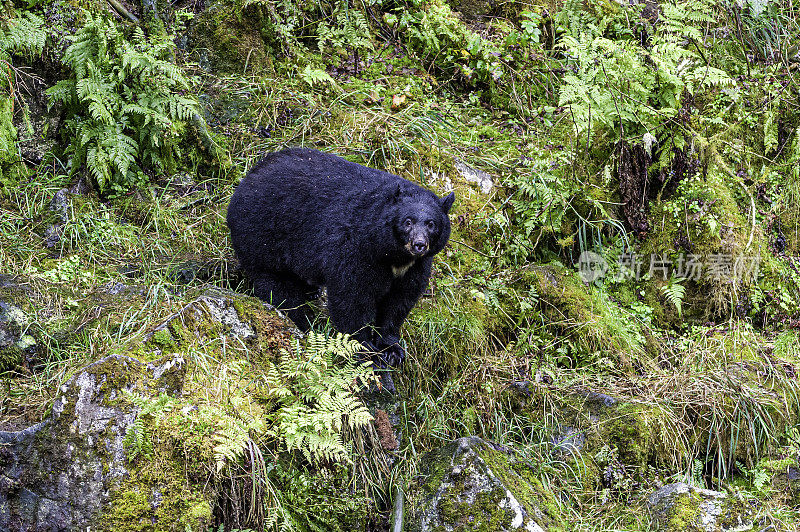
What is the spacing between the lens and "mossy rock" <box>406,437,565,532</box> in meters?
4.81

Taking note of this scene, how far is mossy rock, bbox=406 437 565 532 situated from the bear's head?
157 cm

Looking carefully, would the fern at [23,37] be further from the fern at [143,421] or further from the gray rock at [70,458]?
the fern at [143,421]

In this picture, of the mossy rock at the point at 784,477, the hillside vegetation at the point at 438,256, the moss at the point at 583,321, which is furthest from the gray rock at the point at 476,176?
the mossy rock at the point at 784,477

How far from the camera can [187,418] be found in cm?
435

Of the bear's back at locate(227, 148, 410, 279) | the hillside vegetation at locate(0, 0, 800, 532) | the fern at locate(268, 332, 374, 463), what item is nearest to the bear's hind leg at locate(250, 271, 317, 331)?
the bear's back at locate(227, 148, 410, 279)

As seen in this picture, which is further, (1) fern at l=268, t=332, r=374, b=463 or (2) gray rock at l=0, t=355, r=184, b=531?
(1) fern at l=268, t=332, r=374, b=463

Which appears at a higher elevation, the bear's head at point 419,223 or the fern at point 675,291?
the bear's head at point 419,223

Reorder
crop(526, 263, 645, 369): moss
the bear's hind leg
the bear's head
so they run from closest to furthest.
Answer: the bear's head, the bear's hind leg, crop(526, 263, 645, 369): moss

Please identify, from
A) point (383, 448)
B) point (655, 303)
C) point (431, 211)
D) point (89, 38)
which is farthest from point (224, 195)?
point (655, 303)

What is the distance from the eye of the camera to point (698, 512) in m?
5.06

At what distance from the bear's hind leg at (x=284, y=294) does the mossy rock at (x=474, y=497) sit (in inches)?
74.5

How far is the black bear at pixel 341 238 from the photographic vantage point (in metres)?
5.51

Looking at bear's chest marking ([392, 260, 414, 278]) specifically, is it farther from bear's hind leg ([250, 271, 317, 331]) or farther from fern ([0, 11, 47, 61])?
fern ([0, 11, 47, 61])

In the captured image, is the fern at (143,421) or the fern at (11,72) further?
the fern at (11,72)
